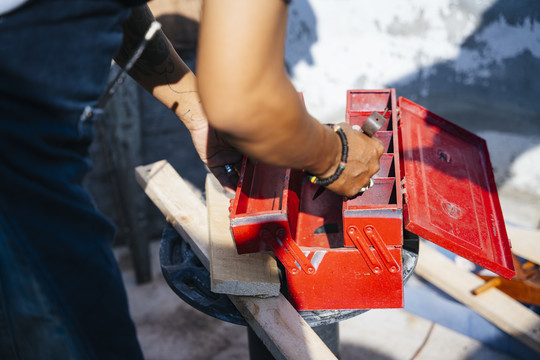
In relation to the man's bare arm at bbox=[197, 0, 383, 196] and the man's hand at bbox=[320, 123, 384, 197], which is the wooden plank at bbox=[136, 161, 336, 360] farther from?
the man's bare arm at bbox=[197, 0, 383, 196]

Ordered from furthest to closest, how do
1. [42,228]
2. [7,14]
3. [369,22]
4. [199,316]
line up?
[369,22] → [199,316] → [42,228] → [7,14]

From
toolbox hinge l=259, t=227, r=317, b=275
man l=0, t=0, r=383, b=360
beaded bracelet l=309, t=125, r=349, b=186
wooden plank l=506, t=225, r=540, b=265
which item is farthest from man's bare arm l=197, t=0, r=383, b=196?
wooden plank l=506, t=225, r=540, b=265

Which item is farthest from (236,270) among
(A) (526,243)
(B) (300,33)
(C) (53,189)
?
(B) (300,33)

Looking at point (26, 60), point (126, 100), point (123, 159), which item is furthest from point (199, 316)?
point (26, 60)

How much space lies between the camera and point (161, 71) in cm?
165

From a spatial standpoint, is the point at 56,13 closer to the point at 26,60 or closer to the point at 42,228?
the point at 26,60

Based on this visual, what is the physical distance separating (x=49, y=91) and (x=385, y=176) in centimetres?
117

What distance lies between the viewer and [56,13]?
90 cm

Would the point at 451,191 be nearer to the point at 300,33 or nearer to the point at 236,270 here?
the point at 236,270

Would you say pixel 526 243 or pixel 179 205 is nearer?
pixel 179 205

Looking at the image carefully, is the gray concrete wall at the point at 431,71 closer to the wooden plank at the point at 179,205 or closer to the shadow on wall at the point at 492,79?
the shadow on wall at the point at 492,79

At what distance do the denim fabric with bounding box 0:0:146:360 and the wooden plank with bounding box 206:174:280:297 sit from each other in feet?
1.42

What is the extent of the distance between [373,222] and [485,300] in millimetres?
1315

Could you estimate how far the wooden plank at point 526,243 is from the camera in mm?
2389
